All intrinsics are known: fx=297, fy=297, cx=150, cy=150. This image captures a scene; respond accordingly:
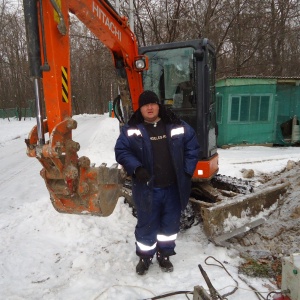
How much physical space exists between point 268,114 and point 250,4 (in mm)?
6263

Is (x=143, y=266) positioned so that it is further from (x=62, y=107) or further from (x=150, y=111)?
(x=62, y=107)

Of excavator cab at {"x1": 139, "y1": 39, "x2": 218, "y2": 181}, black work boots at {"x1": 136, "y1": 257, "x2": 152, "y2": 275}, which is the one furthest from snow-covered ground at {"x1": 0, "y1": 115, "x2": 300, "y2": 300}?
excavator cab at {"x1": 139, "y1": 39, "x2": 218, "y2": 181}

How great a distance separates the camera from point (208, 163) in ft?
13.8

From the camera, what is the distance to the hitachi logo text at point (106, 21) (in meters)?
3.09

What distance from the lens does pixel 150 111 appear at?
3109 millimetres

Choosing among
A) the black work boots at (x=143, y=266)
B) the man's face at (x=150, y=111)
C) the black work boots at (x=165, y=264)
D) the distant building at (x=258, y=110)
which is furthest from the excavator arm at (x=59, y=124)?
the distant building at (x=258, y=110)

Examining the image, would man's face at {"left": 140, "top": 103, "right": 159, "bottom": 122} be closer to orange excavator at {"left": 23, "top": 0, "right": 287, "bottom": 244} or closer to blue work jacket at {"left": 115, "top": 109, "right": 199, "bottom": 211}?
blue work jacket at {"left": 115, "top": 109, "right": 199, "bottom": 211}

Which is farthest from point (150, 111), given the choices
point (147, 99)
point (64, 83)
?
point (64, 83)

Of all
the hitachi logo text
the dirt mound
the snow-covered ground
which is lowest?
the snow-covered ground

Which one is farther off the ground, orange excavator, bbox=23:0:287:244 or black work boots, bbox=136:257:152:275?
orange excavator, bbox=23:0:287:244

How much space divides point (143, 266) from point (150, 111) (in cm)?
164

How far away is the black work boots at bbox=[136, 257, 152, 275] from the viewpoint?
3103mm

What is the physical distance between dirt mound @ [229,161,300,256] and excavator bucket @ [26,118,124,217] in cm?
179

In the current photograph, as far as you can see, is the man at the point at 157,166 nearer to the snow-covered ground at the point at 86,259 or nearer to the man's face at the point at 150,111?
the man's face at the point at 150,111
